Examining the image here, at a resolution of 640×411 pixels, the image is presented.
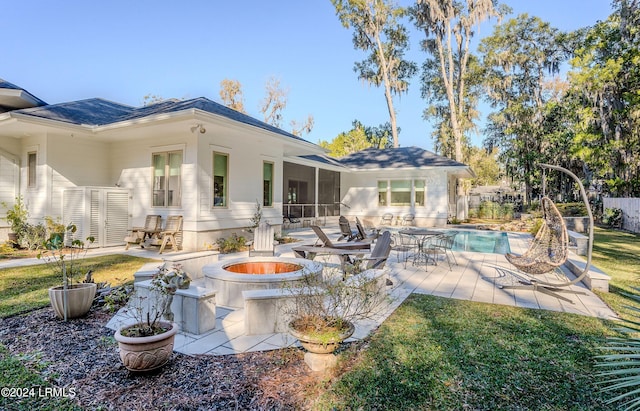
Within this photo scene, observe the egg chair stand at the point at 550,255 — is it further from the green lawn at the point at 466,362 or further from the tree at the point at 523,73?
the tree at the point at 523,73

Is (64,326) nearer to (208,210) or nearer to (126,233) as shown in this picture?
(208,210)

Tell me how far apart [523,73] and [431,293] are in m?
26.8

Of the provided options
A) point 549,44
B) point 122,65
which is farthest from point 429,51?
point 122,65

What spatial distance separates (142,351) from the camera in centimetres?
269

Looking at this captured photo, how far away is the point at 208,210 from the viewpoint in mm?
9156

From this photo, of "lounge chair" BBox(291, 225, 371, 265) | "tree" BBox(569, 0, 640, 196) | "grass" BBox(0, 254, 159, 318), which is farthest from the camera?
"tree" BBox(569, 0, 640, 196)

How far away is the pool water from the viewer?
34.9 feet

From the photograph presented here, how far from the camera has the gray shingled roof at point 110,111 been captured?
8.83m

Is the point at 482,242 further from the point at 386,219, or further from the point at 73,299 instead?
the point at 73,299

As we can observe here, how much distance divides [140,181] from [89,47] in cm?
1171

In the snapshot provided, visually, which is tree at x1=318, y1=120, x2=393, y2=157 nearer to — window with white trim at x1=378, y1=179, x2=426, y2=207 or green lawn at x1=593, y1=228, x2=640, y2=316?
window with white trim at x1=378, y1=179, x2=426, y2=207

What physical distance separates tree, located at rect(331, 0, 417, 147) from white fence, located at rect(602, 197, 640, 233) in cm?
1298

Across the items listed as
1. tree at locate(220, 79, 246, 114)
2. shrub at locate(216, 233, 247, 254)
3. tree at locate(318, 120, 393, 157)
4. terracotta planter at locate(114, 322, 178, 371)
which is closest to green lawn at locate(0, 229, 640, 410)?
terracotta planter at locate(114, 322, 178, 371)

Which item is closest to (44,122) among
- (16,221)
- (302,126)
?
(16,221)
